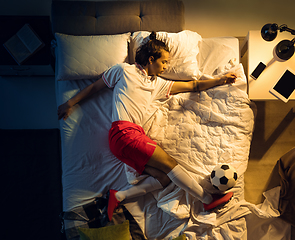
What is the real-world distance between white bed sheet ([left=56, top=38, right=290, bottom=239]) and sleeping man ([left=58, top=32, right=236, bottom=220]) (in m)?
0.09

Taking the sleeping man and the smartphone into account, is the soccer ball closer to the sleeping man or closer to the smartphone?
the sleeping man

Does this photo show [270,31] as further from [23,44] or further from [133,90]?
[23,44]

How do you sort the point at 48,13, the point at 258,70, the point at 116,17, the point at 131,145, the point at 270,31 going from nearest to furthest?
1. the point at 270,31
2. the point at 131,145
3. the point at 258,70
4. the point at 116,17
5. the point at 48,13

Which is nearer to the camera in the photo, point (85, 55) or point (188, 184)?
point (188, 184)

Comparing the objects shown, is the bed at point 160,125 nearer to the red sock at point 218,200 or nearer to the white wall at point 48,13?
the red sock at point 218,200

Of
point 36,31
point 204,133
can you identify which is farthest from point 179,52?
point 36,31

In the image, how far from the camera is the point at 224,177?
5.11 feet

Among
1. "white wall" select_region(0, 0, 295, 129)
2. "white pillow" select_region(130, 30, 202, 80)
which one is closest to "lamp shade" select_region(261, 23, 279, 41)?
"white pillow" select_region(130, 30, 202, 80)

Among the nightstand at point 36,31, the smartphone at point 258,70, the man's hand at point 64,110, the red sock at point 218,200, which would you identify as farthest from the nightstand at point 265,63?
the nightstand at point 36,31

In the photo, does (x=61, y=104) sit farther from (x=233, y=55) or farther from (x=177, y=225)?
(x=233, y=55)

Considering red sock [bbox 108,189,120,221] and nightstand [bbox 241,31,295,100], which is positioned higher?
nightstand [bbox 241,31,295,100]

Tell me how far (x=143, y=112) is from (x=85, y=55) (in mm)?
701

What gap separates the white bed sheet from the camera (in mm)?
1624

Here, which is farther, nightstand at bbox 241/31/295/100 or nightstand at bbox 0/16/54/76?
nightstand at bbox 0/16/54/76
